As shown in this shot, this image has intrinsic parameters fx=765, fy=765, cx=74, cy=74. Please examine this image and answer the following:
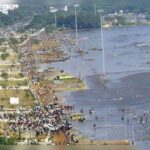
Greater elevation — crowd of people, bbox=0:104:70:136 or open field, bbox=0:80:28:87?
open field, bbox=0:80:28:87

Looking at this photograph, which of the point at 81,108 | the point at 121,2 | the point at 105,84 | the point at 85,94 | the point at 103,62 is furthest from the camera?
the point at 121,2

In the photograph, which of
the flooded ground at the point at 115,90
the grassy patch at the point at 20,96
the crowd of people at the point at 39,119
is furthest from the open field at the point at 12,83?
the crowd of people at the point at 39,119

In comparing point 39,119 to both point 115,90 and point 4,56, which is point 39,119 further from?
point 4,56

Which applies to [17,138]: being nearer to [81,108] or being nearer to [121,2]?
[81,108]

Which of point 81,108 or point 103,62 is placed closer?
point 81,108

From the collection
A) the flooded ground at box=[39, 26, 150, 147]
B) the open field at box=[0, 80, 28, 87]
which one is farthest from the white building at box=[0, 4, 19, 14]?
the open field at box=[0, 80, 28, 87]

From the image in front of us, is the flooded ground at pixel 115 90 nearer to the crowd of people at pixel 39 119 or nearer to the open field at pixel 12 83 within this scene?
the crowd of people at pixel 39 119

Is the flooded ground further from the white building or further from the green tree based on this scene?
the white building

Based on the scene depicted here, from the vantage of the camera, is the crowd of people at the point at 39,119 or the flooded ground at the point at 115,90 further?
the flooded ground at the point at 115,90

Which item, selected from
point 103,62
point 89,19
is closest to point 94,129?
point 103,62
